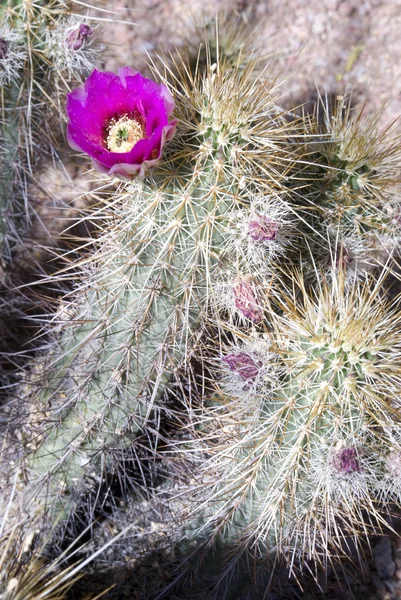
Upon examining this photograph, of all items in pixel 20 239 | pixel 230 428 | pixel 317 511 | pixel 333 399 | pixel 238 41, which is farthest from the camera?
pixel 238 41

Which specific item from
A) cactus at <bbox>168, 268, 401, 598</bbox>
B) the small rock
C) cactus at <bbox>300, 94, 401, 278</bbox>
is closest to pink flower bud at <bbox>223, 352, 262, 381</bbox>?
cactus at <bbox>168, 268, 401, 598</bbox>

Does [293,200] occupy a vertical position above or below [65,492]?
above

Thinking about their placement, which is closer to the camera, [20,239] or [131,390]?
[131,390]

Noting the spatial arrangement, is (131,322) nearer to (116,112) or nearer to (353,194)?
(116,112)

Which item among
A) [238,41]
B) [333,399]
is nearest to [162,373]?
[333,399]

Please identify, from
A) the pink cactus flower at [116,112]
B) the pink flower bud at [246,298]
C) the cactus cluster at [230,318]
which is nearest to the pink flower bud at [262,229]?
the cactus cluster at [230,318]

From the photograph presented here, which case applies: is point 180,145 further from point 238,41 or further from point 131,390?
point 238,41

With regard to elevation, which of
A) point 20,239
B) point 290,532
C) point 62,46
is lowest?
point 290,532
